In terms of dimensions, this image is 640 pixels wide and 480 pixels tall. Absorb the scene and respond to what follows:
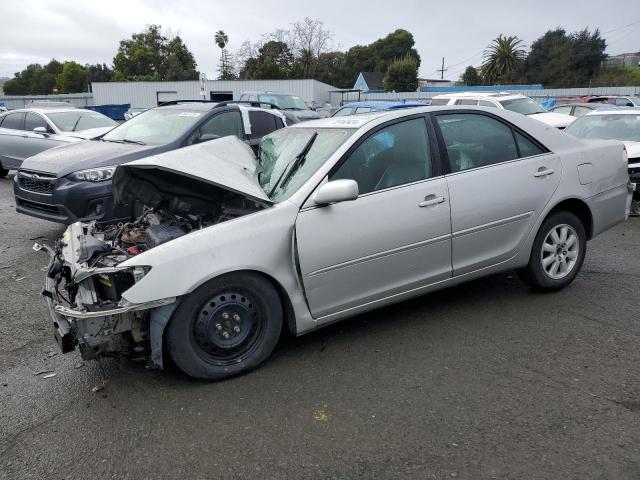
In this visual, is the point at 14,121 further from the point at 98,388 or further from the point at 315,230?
the point at 315,230

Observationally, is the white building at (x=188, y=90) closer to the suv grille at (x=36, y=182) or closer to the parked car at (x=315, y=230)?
the suv grille at (x=36, y=182)

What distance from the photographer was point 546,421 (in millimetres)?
2855

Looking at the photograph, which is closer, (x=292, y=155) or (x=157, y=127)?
(x=292, y=155)

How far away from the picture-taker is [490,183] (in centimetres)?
414

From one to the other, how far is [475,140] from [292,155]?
4.91ft

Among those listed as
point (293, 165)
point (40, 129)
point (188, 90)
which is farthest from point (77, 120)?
point (188, 90)

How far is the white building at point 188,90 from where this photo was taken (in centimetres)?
3784

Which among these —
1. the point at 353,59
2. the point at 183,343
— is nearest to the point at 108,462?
the point at 183,343

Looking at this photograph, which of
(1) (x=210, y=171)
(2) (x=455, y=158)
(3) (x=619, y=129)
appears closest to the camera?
(1) (x=210, y=171)

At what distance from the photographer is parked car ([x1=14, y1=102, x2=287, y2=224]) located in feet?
19.7

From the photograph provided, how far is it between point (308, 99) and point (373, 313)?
33965 mm

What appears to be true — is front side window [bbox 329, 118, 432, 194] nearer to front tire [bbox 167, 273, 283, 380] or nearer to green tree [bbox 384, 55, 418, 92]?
front tire [bbox 167, 273, 283, 380]

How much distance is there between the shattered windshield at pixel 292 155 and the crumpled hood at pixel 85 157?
2.46 meters

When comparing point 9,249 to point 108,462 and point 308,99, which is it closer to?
point 108,462
